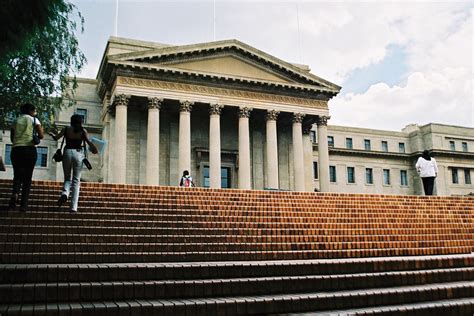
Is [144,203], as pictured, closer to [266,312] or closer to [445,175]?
[266,312]

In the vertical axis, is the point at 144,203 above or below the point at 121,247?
above

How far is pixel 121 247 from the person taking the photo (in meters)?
8.78

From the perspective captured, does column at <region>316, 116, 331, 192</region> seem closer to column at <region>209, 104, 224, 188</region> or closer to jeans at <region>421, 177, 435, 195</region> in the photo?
column at <region>209, 104, 224, 188</region>

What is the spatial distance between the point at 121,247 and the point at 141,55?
25919 millimetres

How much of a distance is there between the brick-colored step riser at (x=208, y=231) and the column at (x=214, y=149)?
68.3ft

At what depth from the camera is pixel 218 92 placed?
3541 centimetres

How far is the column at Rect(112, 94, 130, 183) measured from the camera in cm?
3158

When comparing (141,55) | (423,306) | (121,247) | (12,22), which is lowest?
(423,306)

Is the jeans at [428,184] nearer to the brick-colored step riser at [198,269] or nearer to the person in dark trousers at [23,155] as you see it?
the brick-colored step riser at [198,269]

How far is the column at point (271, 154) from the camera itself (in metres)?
35.0

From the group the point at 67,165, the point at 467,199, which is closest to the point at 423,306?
the point at 67,165

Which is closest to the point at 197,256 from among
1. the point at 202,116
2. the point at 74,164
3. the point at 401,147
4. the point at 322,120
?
the point at 74,164

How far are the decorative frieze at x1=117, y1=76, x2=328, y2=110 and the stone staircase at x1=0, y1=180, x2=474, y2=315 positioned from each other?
64.2 ft

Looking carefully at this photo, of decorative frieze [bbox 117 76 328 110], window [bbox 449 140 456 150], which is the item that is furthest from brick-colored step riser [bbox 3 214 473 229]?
window [bbox 449 140 456 150]
